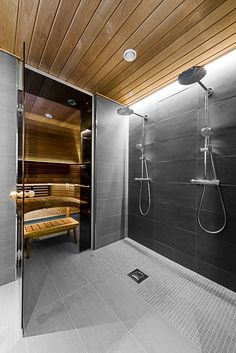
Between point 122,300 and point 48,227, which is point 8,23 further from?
point 122,300

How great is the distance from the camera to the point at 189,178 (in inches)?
71.2

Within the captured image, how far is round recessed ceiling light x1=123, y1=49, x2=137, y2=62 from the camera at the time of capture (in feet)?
4.69

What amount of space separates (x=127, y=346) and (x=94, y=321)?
1.00 feet

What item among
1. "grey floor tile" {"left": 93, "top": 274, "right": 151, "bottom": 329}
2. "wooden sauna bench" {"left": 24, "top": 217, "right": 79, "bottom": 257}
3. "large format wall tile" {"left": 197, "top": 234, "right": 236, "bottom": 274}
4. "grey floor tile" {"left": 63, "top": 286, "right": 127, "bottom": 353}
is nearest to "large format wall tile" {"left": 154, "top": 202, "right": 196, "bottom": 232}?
"large format wall tile" {"left": 197, "top": 234, "right": 236, "bottom": 274}

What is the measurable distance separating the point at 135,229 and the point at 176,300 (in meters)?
1.18

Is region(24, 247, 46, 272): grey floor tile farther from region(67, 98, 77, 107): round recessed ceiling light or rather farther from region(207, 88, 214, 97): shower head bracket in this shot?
region(207, 88, 214, 97): shower head bracket

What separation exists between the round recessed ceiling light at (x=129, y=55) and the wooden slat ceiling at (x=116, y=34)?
0.12 ft

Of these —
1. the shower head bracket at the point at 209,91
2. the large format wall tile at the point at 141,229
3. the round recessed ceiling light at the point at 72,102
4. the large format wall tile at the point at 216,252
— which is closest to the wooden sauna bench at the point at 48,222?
the large format wall tile at the point at 141,229

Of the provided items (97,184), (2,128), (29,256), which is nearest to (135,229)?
(97,184)

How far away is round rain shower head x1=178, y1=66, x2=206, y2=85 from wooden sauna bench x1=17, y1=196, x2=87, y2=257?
6.43ft

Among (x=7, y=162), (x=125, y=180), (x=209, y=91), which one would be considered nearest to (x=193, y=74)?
(x=209, y=91)

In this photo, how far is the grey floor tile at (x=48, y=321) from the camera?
3.53 ft

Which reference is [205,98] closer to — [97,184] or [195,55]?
[195,55]

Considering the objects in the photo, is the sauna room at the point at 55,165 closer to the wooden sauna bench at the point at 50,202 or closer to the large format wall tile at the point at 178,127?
the wooden sauna bench at the point at 50,202
